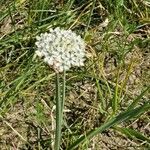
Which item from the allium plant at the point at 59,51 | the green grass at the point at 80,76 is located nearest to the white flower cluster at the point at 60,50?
the allium plant at the point at 59,51

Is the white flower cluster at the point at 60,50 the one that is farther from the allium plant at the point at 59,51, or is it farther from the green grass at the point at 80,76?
the green grass at the point at 80,76

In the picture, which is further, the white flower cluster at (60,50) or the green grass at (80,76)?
the green grass at (80,76)

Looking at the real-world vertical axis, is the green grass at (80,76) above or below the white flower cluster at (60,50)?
below

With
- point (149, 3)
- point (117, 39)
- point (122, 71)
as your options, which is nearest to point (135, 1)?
point (149, 3)

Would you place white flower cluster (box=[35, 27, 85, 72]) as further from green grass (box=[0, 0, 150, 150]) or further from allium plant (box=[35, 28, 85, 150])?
green grass (box=[0, 0, 150, 150])

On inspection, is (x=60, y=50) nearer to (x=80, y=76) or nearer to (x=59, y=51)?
(x=59, y=51)

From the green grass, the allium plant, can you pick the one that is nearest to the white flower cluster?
the allium plant
